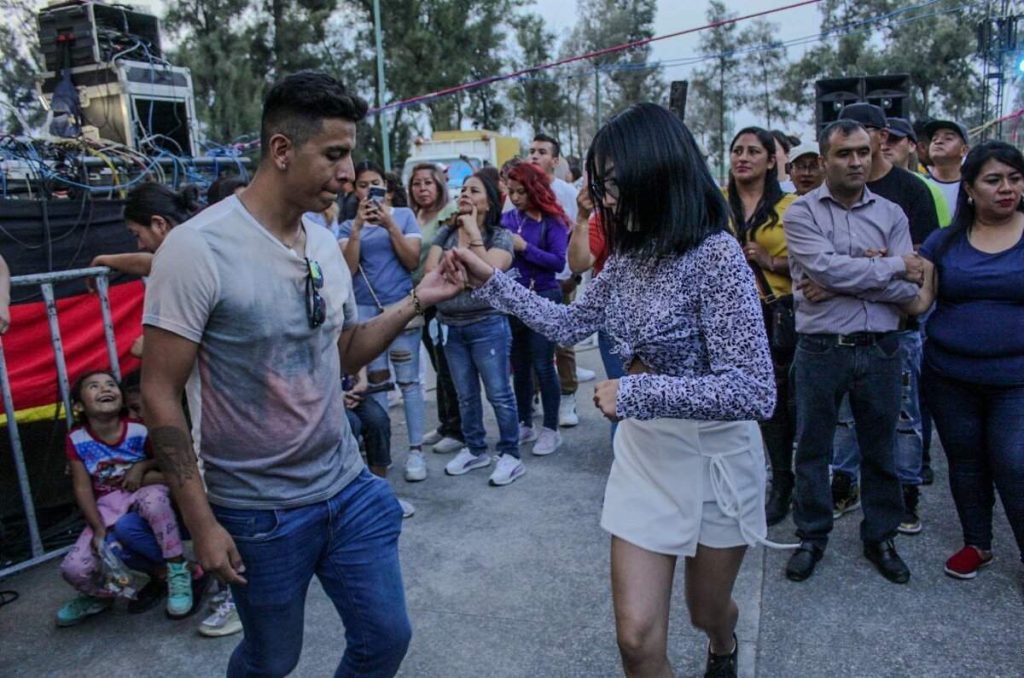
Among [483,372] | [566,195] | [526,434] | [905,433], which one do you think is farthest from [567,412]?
[905,433]

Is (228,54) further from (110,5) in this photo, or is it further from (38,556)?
(38,556)

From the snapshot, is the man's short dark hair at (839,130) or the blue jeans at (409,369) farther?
the blue jeans at (409,369)

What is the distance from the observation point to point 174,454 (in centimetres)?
194

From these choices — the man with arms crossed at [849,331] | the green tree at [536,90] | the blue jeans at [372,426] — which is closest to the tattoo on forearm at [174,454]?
the blue jeans at [372,426]

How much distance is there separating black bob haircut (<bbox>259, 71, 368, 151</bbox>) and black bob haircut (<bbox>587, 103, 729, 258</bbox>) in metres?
0.71

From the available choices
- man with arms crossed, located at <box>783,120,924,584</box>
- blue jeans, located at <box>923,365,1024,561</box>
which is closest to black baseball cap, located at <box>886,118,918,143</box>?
man with arms crossed, located at <box>783,120,924,584</box>

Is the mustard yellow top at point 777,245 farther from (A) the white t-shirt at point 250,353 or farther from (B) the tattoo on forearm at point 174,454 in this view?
(B) the tattoo on forearm at point 174,454

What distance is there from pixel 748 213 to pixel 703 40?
154 feet

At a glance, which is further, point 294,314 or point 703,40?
point 703,40

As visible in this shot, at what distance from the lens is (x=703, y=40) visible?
4709cm

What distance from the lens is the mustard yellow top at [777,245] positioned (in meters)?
4.16

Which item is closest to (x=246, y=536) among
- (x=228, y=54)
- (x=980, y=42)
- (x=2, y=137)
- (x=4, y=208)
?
(x=4, y=208)

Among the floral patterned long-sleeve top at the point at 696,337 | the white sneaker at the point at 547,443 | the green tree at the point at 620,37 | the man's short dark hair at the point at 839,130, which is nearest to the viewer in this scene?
the floral patterned long-sleeve top at the point at 696,337

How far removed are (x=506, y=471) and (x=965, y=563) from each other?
2.54 m
